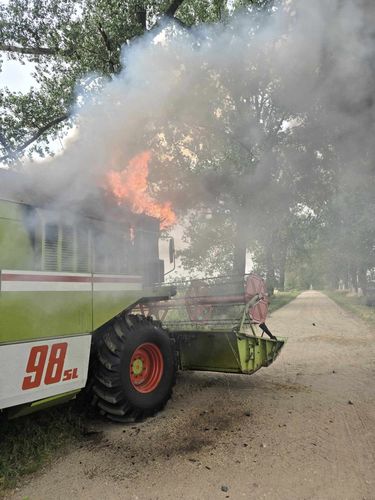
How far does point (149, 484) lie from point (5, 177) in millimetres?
3107

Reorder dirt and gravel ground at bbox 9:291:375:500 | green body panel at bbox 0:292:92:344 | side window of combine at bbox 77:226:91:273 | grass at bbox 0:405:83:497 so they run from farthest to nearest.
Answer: side window of combine at bbox 77:226:91:273 < grass at bbox 0:405:83:497 < green body panel at bbox 0:292:92:344 < dirt and gravel ground at bbox 9:291:375:500

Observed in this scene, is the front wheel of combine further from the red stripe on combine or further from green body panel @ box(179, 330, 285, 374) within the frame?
green body panel @ box(179, 330, 285, 374)

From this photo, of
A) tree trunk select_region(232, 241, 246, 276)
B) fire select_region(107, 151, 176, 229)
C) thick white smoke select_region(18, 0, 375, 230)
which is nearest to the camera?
fire select_region(107, 151, 176, 229)

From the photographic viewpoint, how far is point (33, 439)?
153 inches

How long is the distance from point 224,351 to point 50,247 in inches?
106

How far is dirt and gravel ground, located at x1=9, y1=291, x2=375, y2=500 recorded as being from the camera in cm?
313

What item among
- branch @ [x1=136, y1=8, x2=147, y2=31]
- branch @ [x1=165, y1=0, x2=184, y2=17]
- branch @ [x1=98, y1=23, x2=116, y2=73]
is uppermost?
branch @ [x1=165, y1=0, x2=184, y2=17]

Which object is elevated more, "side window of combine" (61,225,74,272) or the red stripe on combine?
"side window of combine" (61,225,74,272)

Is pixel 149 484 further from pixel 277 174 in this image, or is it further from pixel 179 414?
pixel 277 174

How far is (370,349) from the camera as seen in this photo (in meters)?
8.97

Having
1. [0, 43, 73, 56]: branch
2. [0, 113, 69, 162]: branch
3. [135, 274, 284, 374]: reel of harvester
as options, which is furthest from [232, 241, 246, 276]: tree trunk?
[0, 43, 73, 56]: branch

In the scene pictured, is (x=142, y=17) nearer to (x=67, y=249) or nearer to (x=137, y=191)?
(x=137, y=191)

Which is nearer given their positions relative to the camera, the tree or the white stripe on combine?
the white stripe on combine

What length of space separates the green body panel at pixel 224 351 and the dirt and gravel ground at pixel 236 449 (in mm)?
396
